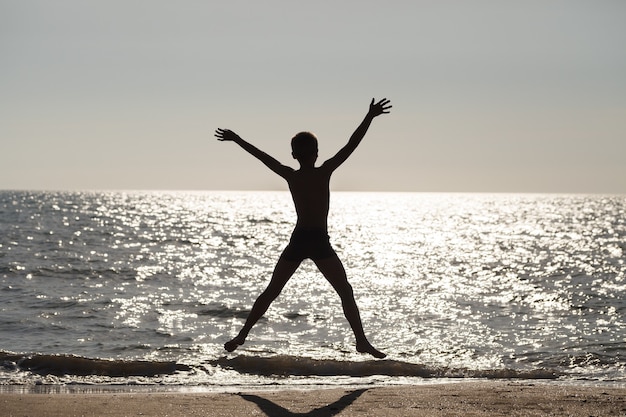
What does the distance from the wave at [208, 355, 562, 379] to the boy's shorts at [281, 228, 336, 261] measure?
6124 mm

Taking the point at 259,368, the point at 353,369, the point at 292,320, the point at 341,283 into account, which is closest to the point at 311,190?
the point at 341,283

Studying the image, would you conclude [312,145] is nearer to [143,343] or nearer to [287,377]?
[287,377]

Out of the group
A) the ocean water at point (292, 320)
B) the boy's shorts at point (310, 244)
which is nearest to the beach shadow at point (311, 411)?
the boy's shorts at point (310, 244)

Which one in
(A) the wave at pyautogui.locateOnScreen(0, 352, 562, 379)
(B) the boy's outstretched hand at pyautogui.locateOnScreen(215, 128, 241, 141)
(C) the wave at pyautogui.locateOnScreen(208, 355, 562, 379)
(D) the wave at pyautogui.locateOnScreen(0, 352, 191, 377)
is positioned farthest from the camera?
(C) the wave at pyautogui.locateOnScreen(208, 355, 562, 379)

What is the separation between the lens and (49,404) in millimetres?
9289

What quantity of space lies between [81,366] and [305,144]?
7.83 metres

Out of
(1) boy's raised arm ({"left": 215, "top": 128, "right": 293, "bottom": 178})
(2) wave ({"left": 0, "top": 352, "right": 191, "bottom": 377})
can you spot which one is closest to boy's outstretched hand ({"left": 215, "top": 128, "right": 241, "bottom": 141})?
(1) boy's raised arm ({"left": 215, "top": 128, "right": 293, "bottom": 178})

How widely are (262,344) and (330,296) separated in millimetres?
9066

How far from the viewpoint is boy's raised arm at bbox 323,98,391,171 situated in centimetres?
740

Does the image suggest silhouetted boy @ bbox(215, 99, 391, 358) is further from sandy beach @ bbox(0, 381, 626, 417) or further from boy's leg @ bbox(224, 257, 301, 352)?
sandy beach @ bbox(0, 381, 626, 417)

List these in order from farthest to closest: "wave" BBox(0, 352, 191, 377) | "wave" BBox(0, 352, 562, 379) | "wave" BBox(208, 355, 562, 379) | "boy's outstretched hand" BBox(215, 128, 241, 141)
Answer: "wave" BBox(208, 355, 562, 379) < "wave" BBox(0, 352, 562, 379) < "wave" BBox(0, 352, 191, 377) < "boy's outstretched hand" BBox(215, 128, 241, 141)

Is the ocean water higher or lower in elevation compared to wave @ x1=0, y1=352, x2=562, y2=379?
higher

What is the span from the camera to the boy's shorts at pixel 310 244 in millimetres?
7605

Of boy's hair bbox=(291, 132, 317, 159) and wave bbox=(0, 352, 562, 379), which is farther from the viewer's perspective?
wave bbox=(0, 352, 562, 379)
